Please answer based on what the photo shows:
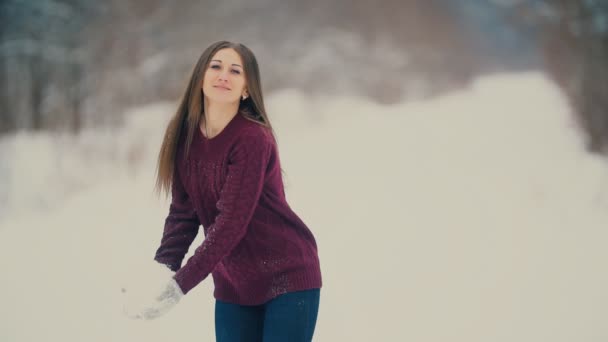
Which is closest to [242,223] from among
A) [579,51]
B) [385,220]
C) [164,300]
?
[164,300]

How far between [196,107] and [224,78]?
8 cm

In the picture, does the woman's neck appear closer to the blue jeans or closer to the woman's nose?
the woman's nose

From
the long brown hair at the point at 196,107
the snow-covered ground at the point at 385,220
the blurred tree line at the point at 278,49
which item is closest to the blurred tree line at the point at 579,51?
the blurred tree line at the point at 278,49

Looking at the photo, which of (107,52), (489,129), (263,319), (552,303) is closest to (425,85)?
(489,129)

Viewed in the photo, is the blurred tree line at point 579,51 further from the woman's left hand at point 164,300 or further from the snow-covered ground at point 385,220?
the woman's left hand at point 164,300

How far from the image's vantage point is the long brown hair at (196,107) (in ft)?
3.43

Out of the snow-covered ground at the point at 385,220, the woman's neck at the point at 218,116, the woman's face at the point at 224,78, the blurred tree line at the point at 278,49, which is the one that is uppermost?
the blurred tree line at the point at 278,49

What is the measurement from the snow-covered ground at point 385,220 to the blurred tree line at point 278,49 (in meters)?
0.14

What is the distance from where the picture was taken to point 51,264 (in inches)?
126

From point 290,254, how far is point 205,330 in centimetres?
170

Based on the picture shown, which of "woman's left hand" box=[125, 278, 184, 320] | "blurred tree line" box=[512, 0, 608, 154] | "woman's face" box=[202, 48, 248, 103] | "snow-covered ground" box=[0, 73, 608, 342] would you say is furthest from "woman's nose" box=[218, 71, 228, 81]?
"blurred tree line" box=[512, 0, 608, 154]

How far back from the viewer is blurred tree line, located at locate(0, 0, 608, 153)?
3.97 meters

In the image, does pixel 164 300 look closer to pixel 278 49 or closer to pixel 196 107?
pixel 196 107

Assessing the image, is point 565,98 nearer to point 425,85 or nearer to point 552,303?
point 425,85
